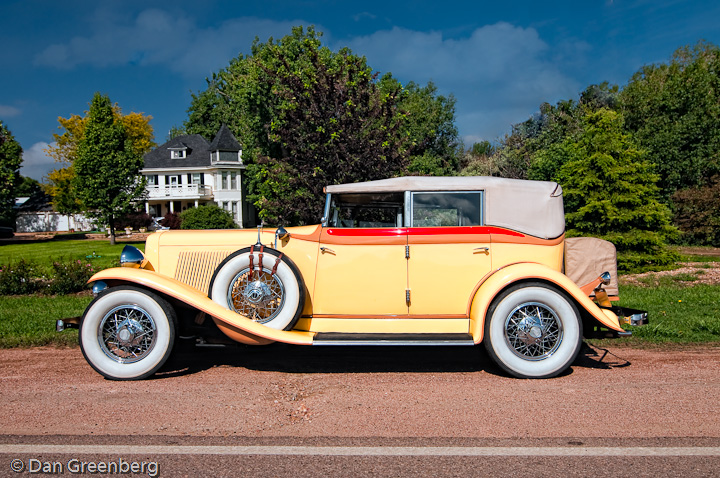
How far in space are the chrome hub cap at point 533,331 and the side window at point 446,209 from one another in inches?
39.6

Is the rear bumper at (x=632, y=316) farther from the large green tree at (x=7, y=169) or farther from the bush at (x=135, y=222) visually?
the bush at (x=135, y=222)

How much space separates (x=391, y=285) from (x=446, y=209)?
3.20 ft

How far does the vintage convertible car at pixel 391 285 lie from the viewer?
5090mm

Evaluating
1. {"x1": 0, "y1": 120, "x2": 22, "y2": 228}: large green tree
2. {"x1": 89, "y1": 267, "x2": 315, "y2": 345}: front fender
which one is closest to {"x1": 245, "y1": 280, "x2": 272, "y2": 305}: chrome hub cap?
{"x1": 89, "y1": 267, "x2": 315, "y2": 345}: front fender

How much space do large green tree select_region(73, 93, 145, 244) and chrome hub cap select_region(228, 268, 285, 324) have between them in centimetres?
2887

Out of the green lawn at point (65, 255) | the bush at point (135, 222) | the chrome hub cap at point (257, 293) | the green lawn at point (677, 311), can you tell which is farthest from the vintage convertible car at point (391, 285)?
the bush at point (135, 222)

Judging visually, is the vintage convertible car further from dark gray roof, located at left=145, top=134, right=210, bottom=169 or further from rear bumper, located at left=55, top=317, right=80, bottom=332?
dark gray roof, located at left=145, top=134, right=210, bottom=169

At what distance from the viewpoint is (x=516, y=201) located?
17.9 feet

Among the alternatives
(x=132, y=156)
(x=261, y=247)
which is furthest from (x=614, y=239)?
(x=132, y=156)

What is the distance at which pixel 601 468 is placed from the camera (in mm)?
3207

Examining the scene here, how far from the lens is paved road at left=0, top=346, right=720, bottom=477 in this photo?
329 cm

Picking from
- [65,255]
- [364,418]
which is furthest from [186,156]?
[364,418]

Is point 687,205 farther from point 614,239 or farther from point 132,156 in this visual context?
point 132,156

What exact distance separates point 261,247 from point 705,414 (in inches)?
159
